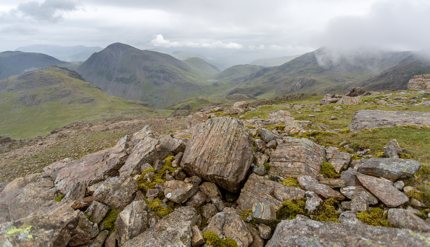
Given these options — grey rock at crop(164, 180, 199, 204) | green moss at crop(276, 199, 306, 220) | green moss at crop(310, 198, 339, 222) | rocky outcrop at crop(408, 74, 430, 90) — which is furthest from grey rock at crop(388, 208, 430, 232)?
rocky outcrop at crop(408, 74, 430, 90)

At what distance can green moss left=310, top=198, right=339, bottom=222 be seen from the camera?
12556 millimetres

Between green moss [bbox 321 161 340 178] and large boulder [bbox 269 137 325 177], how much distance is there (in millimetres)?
278

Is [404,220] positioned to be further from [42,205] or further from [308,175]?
[42,205]

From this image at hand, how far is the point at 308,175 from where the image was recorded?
16.0 m

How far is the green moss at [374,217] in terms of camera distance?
457 inches

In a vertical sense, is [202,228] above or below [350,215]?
below

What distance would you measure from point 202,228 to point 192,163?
3977 mm

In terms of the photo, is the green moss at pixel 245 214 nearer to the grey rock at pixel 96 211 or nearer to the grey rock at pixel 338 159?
the grey rock at pixel 338 159

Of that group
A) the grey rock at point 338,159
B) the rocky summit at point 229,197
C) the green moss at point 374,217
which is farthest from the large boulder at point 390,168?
the green moss at point 374,217

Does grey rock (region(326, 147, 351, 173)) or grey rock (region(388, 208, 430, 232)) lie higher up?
grey rock (region(388, 208, 430, 232))

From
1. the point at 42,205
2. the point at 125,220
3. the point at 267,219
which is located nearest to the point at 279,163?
the point at 267,219

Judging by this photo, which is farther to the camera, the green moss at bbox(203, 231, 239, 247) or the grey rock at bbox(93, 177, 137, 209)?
the grey rock at bbox(93, 177, 137, 209)

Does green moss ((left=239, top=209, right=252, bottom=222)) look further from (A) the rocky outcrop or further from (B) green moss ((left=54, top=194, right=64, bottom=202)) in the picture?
(A) the rocky outcrop

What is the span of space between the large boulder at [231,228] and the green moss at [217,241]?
18cm
